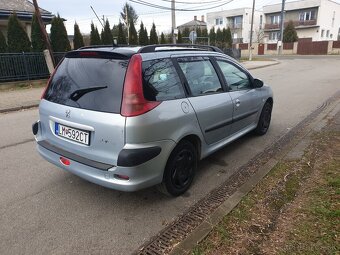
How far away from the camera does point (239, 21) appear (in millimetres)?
68062

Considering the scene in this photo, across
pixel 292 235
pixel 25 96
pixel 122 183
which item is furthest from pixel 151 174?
pixel 25 96

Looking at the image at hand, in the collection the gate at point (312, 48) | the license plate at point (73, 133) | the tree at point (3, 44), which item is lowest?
the gate at point (312, 48)

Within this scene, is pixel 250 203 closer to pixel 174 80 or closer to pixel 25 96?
pixel 174 80

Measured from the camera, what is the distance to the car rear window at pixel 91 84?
2920 millimetres

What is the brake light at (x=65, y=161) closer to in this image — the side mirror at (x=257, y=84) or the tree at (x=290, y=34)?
the side mirror at (x=257, y=84)

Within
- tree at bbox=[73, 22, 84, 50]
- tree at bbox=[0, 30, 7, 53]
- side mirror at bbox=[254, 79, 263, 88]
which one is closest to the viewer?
side mirror at bbox=[254, 79, 263, 88]

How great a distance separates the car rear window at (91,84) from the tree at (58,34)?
13664 mm

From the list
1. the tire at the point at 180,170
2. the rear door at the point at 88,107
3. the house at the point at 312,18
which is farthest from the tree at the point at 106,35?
the house at the point at 312,18

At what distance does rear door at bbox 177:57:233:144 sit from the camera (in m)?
3.58

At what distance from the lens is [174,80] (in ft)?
11.1

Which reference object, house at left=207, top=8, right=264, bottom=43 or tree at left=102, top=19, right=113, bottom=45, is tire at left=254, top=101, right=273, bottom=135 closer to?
tree at left=102, top=19, right=113, bottom=45

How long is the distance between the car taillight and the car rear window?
59mm

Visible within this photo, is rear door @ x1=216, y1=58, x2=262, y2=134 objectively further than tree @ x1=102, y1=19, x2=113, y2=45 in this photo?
No

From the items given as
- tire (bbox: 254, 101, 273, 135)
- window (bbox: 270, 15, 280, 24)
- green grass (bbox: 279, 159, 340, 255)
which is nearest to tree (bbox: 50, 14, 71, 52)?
tire (bbox: 254, 101, 273, 135)
